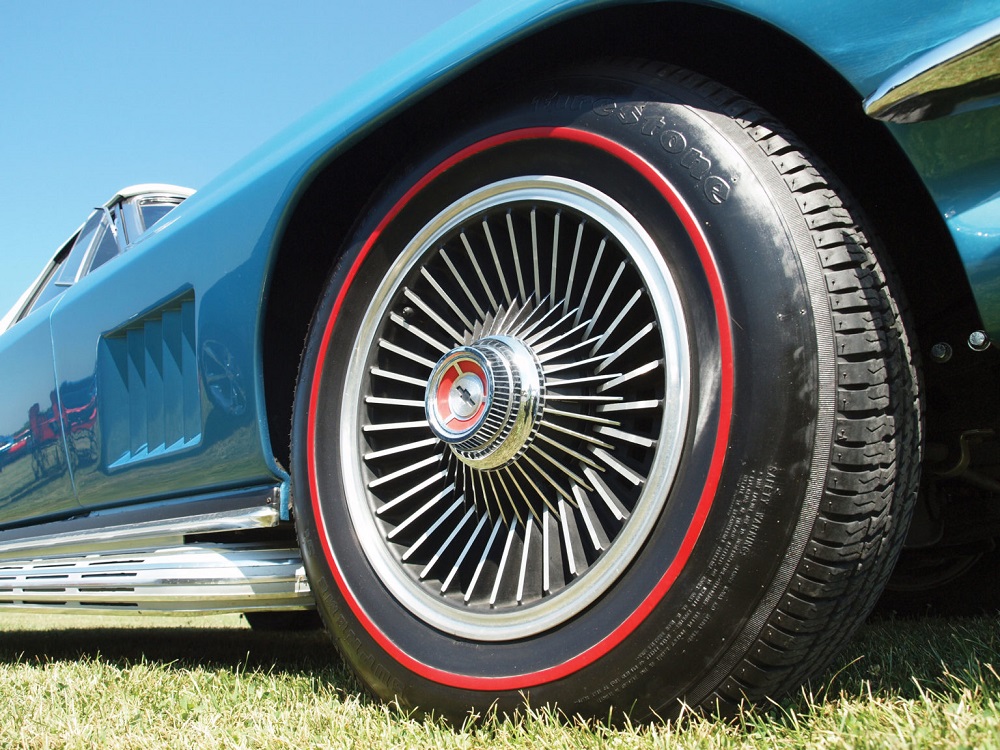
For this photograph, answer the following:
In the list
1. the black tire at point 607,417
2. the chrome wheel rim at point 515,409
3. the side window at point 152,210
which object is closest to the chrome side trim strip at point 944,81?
the black tire at point 607,417

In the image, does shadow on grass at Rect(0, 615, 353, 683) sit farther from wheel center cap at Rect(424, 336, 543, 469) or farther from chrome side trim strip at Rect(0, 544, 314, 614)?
wheel center cap at Rect(424, 336, 543, 469)

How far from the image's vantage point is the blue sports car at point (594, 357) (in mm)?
1150

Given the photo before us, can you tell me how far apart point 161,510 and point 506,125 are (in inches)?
56.1

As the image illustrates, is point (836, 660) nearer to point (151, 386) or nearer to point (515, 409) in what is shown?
point (515, 409)

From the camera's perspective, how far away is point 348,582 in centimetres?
164

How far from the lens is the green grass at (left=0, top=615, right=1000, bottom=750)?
1135 mm

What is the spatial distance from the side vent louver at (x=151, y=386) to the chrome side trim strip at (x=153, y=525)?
0.53 ft

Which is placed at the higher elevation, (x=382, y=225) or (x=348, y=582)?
(x=382, y=225)

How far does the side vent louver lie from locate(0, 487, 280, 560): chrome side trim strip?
A: 0.16 metres

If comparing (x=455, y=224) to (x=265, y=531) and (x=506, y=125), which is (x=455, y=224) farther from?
(x=265, y=531)

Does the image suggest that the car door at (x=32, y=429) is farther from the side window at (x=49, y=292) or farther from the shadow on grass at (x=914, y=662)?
the shadow on grass at (x=914, y=662)

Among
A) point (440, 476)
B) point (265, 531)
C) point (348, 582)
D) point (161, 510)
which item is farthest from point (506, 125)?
point (161, 510)

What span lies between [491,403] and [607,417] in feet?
0.71

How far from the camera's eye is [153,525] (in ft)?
7.19
